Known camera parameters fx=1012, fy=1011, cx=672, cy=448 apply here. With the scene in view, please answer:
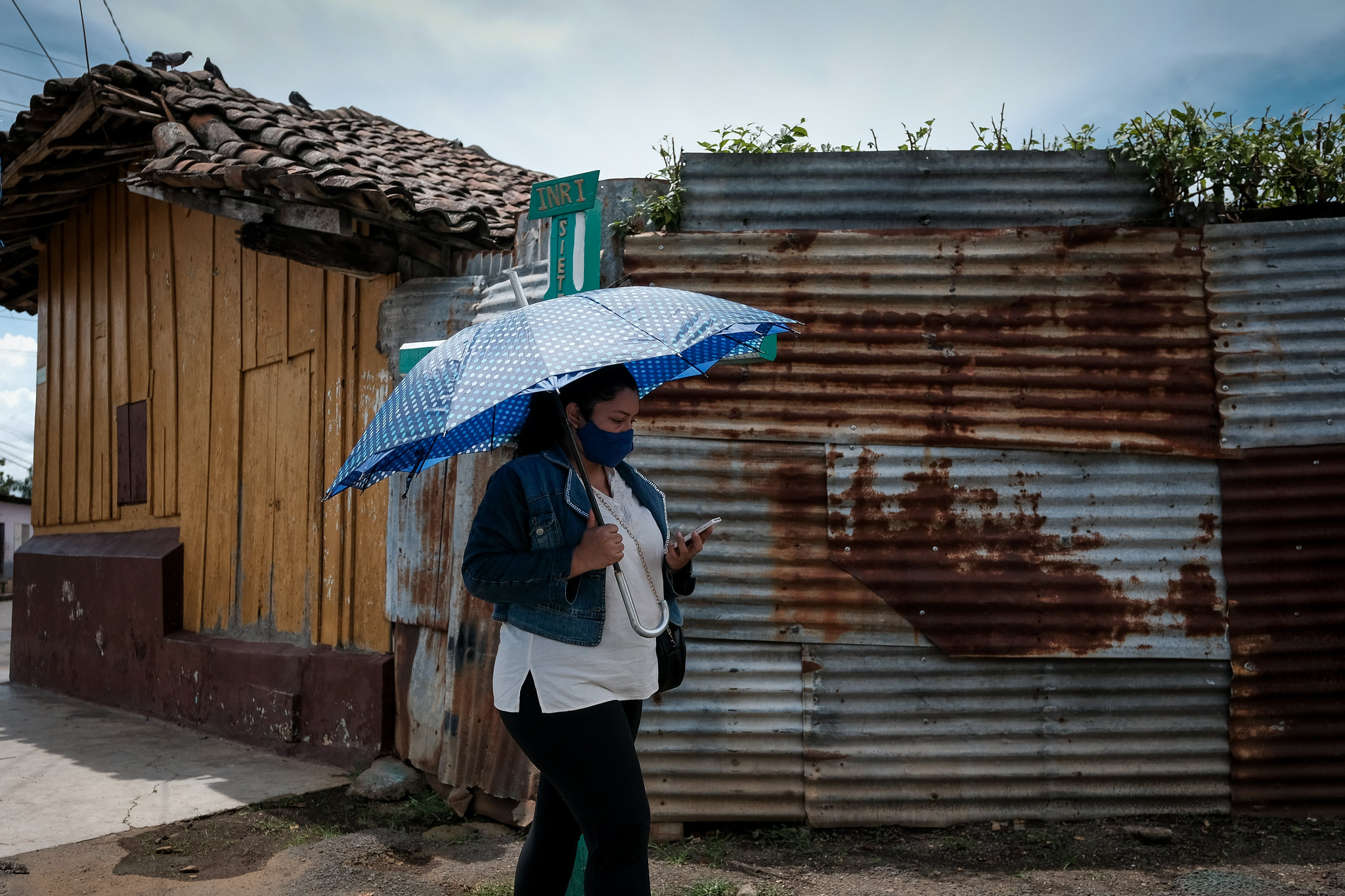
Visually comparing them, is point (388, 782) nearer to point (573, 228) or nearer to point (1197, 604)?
point (573, 228)

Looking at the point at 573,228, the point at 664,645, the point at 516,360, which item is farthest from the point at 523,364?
the point at 573,228

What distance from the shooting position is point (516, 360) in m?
2.51

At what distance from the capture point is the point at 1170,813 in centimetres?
470

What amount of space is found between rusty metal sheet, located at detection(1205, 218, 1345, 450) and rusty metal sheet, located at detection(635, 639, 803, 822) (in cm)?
248

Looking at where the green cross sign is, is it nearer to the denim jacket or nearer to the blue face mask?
the blue face mask

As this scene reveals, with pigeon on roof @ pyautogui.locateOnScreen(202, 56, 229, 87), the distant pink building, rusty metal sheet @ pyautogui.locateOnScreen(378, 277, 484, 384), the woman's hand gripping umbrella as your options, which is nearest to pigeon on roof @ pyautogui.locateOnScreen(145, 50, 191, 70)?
pigeon on roof @ pyautogui.locateOnScreen(202, 56, 229, 87)

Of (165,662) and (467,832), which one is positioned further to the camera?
(165,662)

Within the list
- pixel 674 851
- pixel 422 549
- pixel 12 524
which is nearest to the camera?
pixel 674 851

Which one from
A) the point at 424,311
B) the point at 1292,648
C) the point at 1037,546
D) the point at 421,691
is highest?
the point at 424,311

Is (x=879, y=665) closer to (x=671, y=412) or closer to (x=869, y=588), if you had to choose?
(x=869, y=588)

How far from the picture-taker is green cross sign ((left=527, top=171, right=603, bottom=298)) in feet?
16.0

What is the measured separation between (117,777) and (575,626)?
15.6 ft

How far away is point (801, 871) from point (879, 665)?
990mm

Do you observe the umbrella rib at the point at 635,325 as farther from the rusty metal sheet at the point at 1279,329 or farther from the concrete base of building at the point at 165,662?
the concrete base of building at the point at 165,662
